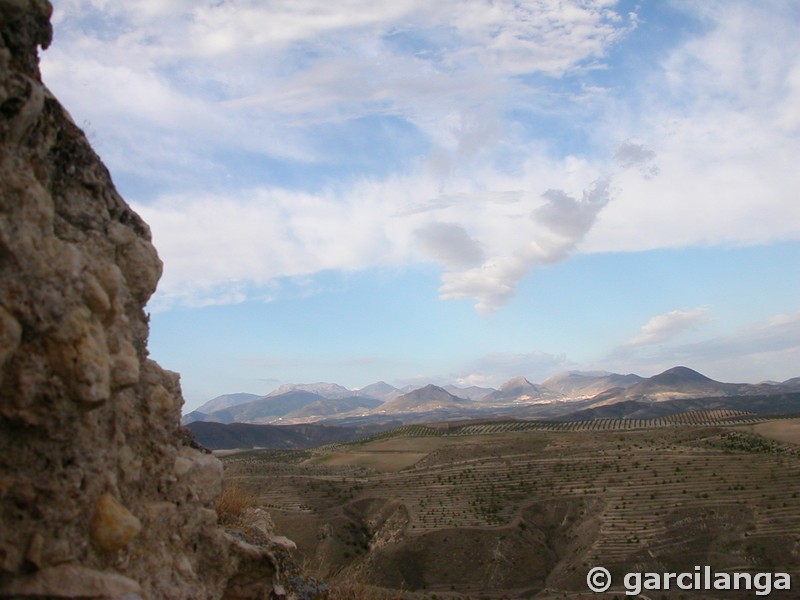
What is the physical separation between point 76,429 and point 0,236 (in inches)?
58.9

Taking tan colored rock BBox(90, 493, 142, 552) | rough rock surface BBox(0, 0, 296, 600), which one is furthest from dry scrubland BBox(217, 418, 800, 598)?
tan colored rock BBox(90, 493, 142, 552)

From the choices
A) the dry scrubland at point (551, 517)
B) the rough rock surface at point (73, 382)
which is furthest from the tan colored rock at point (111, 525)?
the dry scrubland at point (551, 517)

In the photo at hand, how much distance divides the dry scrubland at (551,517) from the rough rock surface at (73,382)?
18611 millimetres

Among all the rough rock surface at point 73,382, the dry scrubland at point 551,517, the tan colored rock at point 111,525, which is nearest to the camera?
the rough rock surface at point 73,382

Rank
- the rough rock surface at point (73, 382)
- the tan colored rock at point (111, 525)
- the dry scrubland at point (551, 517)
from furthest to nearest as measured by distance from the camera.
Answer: the dry scrubland at point (551, 517)
the tan colored rock at point (111, 525)
the rough rock surface at point (73, 382)

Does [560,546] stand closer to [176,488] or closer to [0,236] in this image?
[176,488]

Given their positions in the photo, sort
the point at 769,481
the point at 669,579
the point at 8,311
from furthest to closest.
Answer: the point at 769,481, the point at 669,579, the point at 8,311

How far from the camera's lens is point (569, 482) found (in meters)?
46.3

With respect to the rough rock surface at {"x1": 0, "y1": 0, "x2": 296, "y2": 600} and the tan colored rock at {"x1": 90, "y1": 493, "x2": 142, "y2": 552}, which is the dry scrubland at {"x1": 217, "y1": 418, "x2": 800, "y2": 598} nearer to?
the rough rock surface at {"x1": 0, "y1": 0, "x2": 296, "y2": 600}

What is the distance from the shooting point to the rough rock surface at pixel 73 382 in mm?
3865

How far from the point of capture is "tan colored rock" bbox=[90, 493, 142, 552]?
438 centimetres

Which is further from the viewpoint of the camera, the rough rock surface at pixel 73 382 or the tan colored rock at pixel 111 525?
the tan colored rock at pixel 111 525

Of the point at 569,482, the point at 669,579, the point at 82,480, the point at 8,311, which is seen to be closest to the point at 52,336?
the point at 8,311

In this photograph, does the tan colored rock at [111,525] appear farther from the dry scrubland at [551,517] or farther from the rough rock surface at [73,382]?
the dry scrubland at [551,517]
